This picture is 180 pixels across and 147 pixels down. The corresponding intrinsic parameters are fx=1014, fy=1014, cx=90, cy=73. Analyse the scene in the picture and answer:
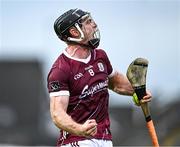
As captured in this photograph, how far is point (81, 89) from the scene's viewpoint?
8594 millimetres

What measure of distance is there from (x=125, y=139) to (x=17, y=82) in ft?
8.64

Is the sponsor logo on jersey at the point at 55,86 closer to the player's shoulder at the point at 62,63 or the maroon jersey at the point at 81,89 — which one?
the maroon jersey at the point at 81,89

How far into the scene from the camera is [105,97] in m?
8.75

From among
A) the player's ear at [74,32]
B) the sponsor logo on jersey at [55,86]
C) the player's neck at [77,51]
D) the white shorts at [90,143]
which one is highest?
the player's ear at [74,32]

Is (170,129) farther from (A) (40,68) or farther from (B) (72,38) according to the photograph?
(B) (72,38)

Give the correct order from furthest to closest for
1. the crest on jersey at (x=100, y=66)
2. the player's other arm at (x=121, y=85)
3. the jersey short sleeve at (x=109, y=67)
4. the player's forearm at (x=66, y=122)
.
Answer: the player's other arm at (x=121, y=85), the jersey short sleeve at (x=109, y=67), the crest on jersey at (x=100, y=66), the player's forearm at (x=66, y=122)

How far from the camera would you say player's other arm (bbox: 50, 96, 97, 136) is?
8109 millimetres

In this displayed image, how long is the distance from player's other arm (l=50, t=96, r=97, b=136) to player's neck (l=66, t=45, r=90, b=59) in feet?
1.34

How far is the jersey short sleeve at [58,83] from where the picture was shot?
27.7ft

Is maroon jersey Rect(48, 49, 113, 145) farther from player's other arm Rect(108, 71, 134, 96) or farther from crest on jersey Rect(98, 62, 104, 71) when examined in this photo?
player's other arm Rect(108, 71, 134, 96)

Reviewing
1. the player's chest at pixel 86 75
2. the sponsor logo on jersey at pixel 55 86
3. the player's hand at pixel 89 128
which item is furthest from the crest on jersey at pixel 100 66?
the player's hand at pixel 89 128

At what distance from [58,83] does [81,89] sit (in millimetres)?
247

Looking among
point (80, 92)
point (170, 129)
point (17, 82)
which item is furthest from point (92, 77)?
point (17, 82)

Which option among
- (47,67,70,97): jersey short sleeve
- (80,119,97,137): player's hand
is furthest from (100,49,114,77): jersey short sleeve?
(80,119,97,137): player's hand
